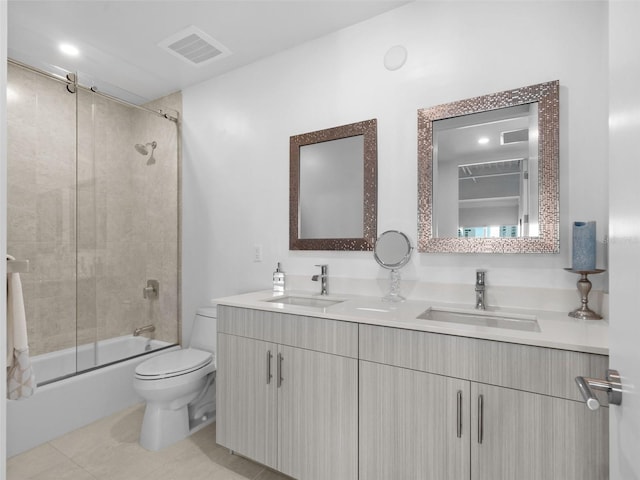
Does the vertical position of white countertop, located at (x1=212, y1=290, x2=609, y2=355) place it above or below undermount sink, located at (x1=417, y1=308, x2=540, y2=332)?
above

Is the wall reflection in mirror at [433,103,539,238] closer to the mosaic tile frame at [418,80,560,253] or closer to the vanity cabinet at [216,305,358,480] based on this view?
the mosaic tile frame at [418,80,560,253]

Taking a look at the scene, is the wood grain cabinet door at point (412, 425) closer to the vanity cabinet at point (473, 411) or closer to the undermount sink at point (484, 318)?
the vanity cabinet at point (473, 411)

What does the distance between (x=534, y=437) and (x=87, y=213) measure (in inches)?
109

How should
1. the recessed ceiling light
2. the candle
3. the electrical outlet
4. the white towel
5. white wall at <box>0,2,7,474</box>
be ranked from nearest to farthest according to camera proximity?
white wall at <box>0,2,7,474</box> → the white towel → the candle → the recessed ceiling light → the electrical outlet

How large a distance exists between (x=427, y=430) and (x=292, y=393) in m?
0.59

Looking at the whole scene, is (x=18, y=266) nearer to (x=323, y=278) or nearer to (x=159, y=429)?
(x=323, y=278)

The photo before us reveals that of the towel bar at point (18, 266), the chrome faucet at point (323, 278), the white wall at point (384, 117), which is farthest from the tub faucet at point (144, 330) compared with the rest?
the towel bar at point (18, 266)

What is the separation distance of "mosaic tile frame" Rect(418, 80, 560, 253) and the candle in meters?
0.11

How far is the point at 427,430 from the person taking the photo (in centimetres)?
121

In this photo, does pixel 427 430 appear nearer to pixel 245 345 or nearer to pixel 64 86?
pixel 245 345

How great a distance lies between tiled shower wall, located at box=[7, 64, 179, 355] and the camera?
2158mm

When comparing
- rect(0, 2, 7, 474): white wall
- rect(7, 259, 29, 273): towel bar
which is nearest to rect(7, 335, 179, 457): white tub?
rect(7, 259, 29, 273): towel bar

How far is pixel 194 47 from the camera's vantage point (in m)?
2.19

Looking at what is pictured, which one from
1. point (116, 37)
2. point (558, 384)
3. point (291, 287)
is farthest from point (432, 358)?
point (116, 37)
